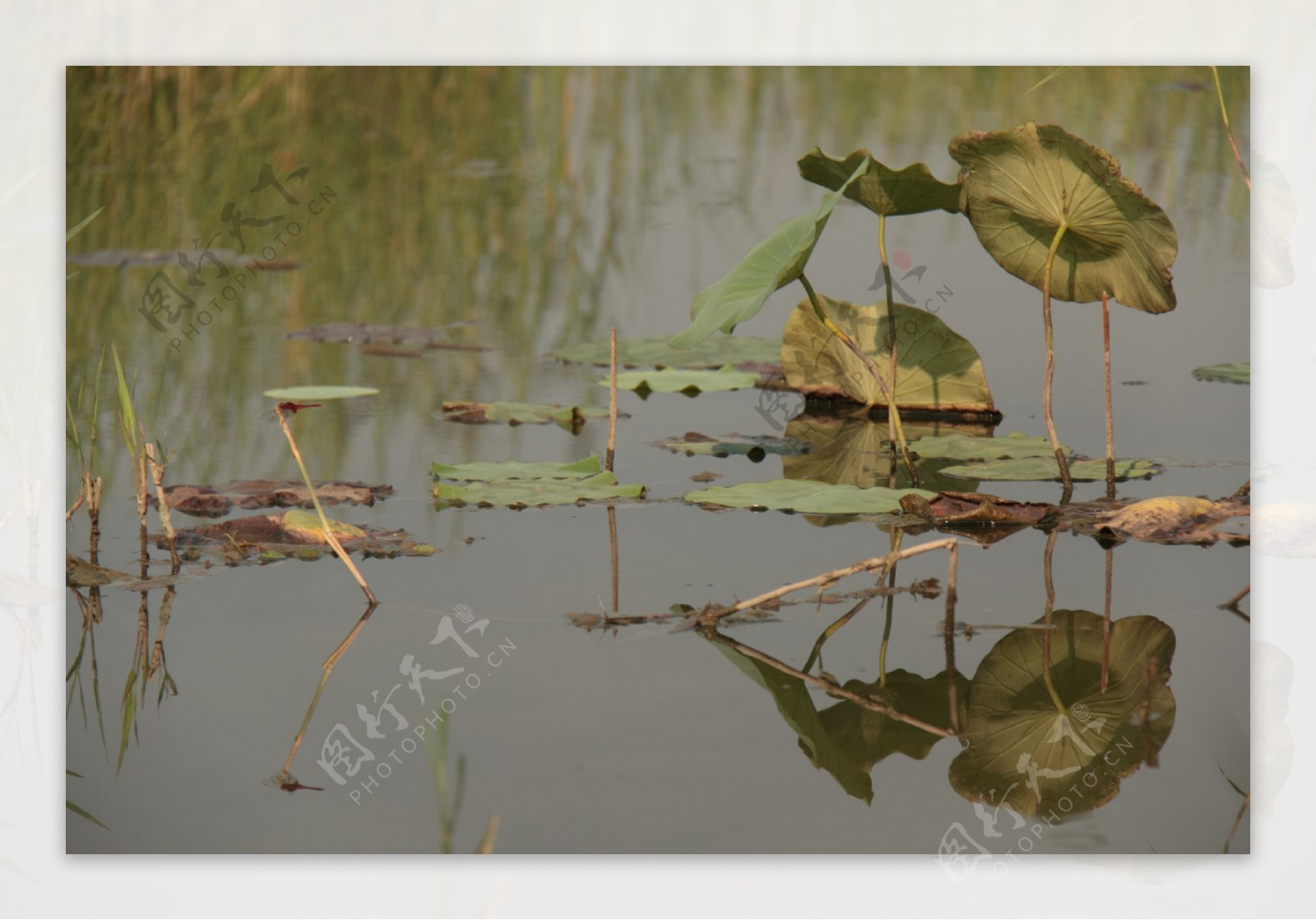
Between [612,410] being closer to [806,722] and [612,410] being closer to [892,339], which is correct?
[892,339]

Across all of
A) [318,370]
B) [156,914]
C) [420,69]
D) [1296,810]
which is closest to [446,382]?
[318,370]

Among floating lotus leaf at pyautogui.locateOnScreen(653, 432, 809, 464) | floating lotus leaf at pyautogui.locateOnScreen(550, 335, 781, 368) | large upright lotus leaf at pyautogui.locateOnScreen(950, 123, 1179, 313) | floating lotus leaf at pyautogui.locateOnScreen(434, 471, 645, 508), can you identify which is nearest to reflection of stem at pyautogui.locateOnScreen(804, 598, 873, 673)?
floating lotus leaf at pyautogui.locateOnScreen(434, 471, 645, 508)

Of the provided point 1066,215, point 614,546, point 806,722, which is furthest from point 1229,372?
point 614,546

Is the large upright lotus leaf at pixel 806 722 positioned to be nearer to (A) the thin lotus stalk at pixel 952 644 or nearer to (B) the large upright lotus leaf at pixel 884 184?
(A) the thin lotus stalk at pixel 952 644

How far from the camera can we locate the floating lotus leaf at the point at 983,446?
2.71m

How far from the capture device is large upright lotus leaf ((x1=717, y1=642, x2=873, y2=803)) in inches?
78.1

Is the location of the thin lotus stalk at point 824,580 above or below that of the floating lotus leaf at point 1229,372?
below

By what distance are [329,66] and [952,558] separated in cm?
123

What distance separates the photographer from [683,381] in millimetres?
3281

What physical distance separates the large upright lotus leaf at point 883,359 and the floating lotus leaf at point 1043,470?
0.89 feet

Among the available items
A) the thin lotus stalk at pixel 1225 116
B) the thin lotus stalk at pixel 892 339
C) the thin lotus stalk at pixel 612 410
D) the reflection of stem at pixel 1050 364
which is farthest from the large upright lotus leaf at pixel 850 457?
the thin lotus stalk at pixel 1225 116

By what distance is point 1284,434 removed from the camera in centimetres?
227

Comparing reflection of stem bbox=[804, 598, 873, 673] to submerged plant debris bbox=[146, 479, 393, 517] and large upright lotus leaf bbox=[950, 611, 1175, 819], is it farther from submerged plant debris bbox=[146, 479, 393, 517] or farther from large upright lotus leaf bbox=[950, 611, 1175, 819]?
submerged plant debris bbox=[146, 479, 393, 517]

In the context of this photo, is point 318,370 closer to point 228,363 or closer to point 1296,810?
point 228,363
